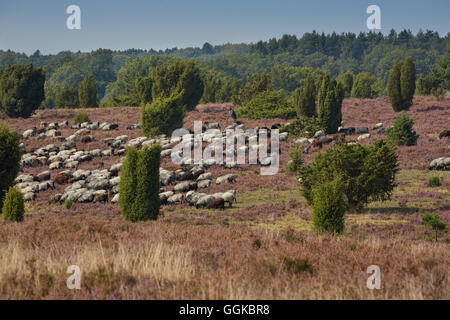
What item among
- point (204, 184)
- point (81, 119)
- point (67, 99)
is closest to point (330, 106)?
point (204, 184)

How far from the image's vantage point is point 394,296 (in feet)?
25.5

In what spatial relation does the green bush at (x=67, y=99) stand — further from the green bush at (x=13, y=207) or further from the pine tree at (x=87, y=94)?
the green bush at (x=13, y=207)

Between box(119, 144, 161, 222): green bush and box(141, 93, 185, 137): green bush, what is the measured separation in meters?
28.2

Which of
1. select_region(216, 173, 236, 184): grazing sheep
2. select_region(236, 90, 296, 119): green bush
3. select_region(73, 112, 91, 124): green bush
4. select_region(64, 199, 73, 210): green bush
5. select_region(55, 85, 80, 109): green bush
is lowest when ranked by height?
select_region(64, 199, 73, 210): green bush

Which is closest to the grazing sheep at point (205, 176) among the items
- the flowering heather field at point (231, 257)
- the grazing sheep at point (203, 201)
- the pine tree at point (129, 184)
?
the grazing sheep at point (203, 201)

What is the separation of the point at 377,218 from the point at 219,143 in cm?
2332

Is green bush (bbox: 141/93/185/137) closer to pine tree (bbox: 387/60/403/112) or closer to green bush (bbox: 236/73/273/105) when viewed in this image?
green bush (bbox: 236/73/273/105)

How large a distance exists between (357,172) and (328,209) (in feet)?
21.6

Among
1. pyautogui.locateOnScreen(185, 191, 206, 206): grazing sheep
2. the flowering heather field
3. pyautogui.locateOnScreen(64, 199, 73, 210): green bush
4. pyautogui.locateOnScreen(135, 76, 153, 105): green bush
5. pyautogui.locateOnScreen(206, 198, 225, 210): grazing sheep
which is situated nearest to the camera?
the flowering heather field

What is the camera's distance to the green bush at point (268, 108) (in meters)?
59.5

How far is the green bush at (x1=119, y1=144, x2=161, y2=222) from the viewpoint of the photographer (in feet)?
67.8

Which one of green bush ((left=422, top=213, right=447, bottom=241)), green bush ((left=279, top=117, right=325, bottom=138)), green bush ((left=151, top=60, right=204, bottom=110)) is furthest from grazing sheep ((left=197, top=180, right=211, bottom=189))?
green bush ((left=151, top=60, right=204, bottom=110))

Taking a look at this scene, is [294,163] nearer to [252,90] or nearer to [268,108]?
[268,108]

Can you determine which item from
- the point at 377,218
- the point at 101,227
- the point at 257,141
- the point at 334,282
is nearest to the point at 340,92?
the point at 257,141
